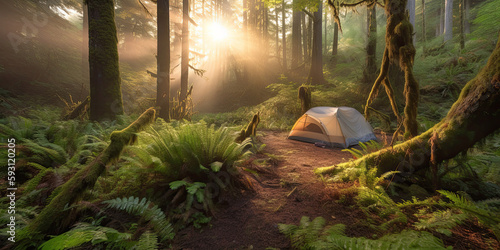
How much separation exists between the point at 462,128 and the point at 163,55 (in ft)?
31.1

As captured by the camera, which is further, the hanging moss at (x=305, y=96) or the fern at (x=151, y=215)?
the hanging moss at (x=305, y=96)

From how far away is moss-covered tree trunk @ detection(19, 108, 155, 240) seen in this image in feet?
6.59

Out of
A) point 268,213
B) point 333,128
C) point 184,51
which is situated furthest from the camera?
point 184,51

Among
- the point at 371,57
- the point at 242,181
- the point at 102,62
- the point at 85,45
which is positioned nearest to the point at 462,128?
the point at 242,181

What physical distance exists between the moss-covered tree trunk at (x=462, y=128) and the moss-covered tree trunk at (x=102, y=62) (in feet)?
24.3

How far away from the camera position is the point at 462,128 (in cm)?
280

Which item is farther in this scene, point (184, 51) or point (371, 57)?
point (184, 51)

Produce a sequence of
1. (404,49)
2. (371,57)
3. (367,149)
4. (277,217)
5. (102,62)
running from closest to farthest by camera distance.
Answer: (277,217) → (404,49) → (367,149) → (102,62) → (371,57)

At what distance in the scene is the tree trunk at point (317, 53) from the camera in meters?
13.7

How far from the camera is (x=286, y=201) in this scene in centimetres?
313

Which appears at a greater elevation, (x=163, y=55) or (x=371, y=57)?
(x=371, y=57)

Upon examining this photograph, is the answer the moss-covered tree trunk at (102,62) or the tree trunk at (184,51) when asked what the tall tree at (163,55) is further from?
the tree trunk at (184,51)

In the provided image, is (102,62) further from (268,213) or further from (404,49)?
(404,49)

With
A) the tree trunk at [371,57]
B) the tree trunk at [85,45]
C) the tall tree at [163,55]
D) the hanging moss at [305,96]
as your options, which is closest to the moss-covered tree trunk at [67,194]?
the tall tree at [163,55]
